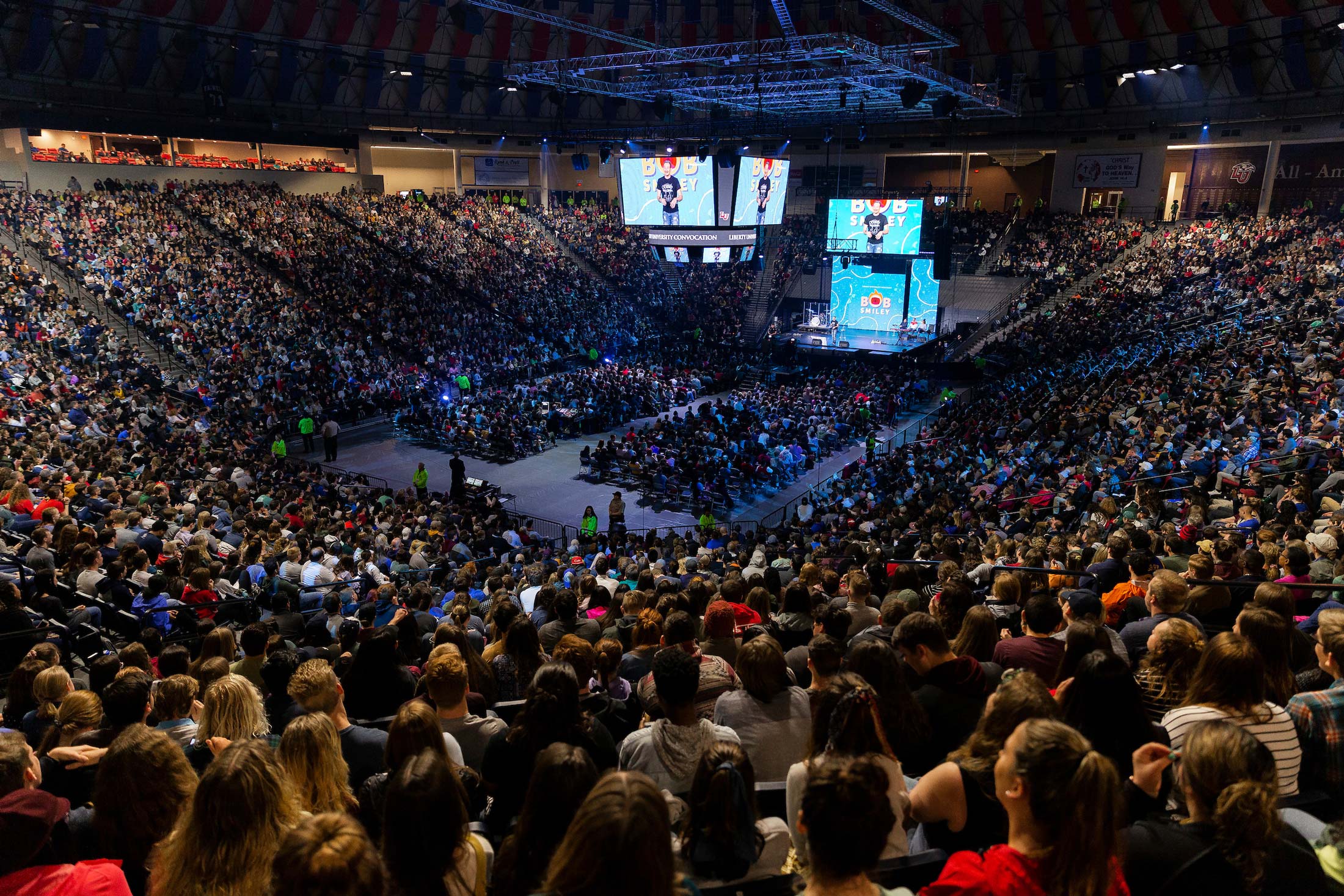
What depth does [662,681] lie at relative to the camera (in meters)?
3.04

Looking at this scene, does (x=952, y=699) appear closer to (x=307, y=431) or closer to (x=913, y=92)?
(x=307, y=431)

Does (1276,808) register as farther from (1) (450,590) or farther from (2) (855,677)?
(1) (450,590)

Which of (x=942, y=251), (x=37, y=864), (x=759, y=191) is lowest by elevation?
(x=37, y=864)

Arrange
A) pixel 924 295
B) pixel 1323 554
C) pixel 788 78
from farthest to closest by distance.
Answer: pixel 924 295 → pixel 788 78 → pixel 1323 554

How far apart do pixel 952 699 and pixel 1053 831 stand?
1267 mm

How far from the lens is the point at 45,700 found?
162 inches

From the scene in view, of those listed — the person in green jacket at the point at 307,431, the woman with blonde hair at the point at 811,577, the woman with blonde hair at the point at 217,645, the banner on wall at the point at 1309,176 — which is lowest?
the person in green jacket at the point at 307,431

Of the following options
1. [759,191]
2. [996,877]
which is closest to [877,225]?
[759,191]

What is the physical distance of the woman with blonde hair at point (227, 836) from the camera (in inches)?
89.4

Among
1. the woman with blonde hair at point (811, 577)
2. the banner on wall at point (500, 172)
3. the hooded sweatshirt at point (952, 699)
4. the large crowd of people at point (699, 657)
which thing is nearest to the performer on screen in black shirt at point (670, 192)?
the large crowd of people at point (699, 657)

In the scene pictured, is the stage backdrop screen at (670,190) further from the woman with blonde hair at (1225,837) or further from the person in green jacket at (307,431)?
the woman with blonde hair at (1225,837)

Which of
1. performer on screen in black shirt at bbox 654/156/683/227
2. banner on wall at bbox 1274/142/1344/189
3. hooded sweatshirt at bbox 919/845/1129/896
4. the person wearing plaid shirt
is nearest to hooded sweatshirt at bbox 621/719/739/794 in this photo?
hooded sweatshirt at bbox 919/845/1129/896

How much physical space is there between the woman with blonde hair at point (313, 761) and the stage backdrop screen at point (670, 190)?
76.7 feet

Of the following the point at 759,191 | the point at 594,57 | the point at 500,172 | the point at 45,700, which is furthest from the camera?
the point at 500,172
